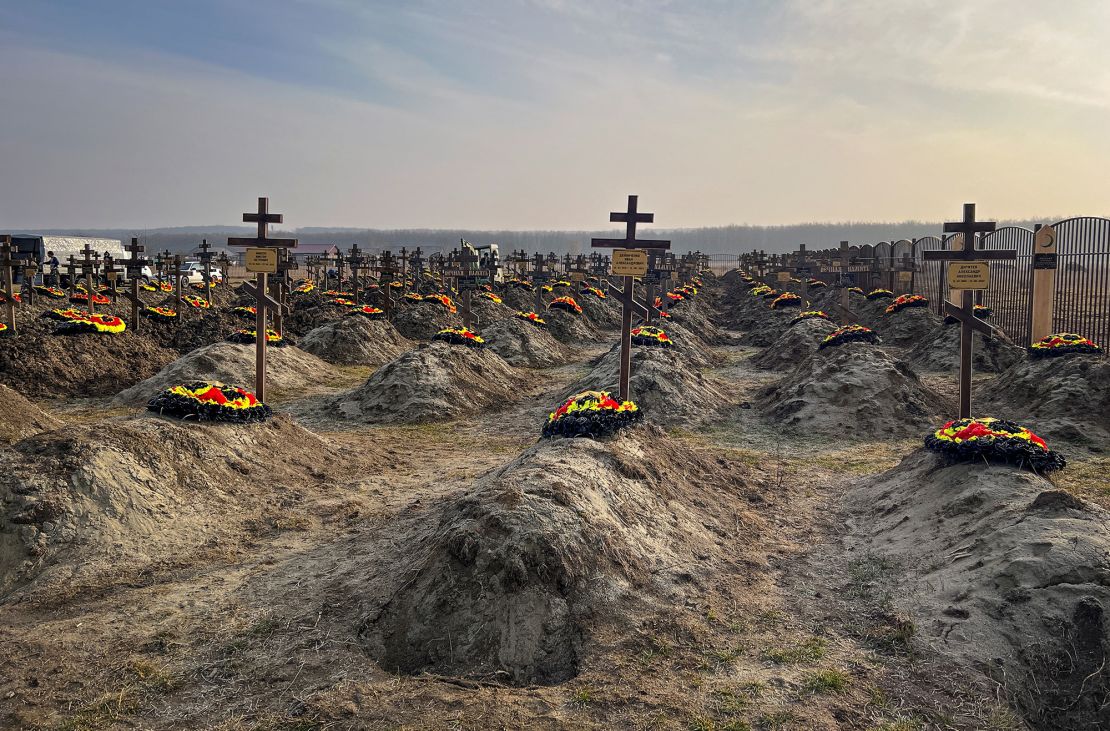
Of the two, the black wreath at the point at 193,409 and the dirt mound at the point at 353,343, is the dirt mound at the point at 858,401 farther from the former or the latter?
the dirt mound at the point at 353,343

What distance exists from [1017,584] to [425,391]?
37.1 ft

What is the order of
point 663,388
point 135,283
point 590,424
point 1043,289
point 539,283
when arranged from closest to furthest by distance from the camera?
point 590,424, point 663,388, point 1043,289, point 135,283, point 539,283

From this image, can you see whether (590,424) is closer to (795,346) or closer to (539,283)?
(795,346)

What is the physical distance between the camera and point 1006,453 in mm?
7934

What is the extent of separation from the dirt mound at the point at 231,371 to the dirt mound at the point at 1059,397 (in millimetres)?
14525

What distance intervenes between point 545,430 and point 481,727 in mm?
5200

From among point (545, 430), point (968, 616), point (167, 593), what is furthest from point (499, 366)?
point (968, 616)

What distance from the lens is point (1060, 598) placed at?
5371 mm

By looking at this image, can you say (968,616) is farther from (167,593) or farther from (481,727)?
(167,593)

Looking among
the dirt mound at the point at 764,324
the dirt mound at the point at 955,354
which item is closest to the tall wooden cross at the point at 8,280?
the dirt mound at the point at 764,324

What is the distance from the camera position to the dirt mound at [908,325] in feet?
83.4

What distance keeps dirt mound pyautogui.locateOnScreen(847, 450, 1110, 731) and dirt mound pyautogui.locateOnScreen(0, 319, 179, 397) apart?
15.7 m

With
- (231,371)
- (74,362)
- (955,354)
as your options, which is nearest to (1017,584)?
(231,371)

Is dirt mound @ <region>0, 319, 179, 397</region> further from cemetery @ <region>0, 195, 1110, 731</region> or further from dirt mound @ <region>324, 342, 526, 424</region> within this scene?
dirt mound @ <region>324, 342, 526, 424</region>
